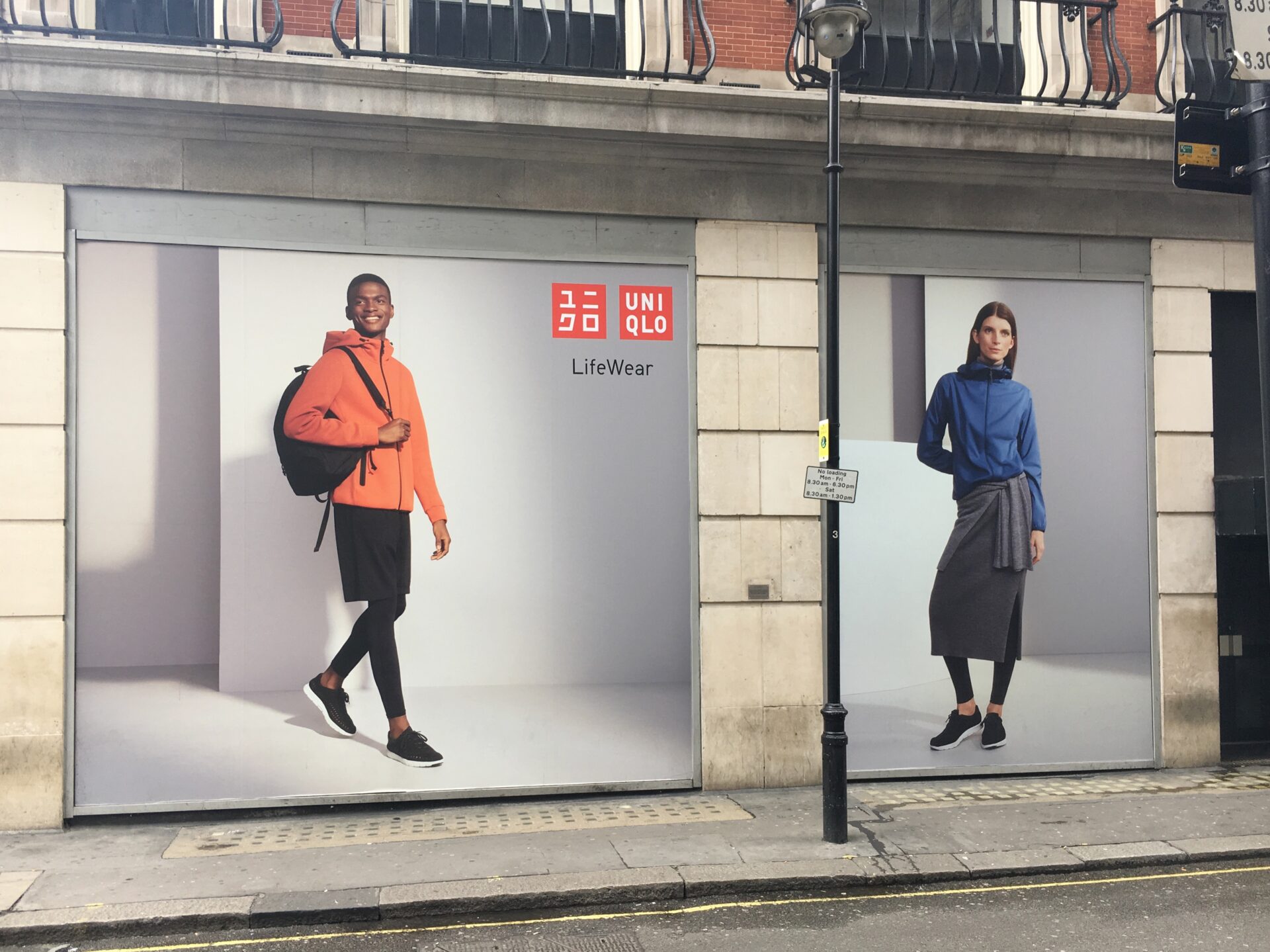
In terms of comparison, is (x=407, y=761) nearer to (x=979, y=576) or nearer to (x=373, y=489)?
(x=373, y=489)

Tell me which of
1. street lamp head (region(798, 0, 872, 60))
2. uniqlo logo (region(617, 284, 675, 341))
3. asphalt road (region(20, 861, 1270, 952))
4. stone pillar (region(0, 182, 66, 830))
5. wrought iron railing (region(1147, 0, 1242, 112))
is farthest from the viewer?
wrought iron railing (region(1147, 0, 1242, 112))

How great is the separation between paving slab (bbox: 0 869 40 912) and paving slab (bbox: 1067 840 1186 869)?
7.40 m

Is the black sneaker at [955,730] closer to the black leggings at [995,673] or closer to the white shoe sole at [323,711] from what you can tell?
the black leggings at [995,673]

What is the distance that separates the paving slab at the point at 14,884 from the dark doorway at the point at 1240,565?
10926 millimetres

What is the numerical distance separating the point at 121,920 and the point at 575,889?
113 inches

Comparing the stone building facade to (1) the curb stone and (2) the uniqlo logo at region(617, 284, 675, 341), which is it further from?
(1) the curb stone

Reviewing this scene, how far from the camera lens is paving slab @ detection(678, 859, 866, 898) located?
23.8ft

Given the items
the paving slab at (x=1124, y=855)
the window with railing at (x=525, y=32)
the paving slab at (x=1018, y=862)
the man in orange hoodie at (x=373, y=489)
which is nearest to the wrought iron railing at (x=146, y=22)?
the window with railing at (x=525, y=32)

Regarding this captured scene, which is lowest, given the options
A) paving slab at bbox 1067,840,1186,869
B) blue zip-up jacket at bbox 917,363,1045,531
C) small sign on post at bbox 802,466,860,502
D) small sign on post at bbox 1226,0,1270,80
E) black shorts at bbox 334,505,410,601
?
paving slab at bbox 1067,840,1186,869

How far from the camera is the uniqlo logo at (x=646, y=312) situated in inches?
392

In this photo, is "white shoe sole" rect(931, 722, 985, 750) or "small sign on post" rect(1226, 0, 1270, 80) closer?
"small sign on post" rect(1226, 0, 1270, 80)

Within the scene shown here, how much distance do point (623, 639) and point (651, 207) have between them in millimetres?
4035

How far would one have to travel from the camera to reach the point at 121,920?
6.66m

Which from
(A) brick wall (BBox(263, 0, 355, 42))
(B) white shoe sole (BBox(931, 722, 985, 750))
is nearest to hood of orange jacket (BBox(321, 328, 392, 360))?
(A) brick wall (BBox(263, 0, 355, 42))
